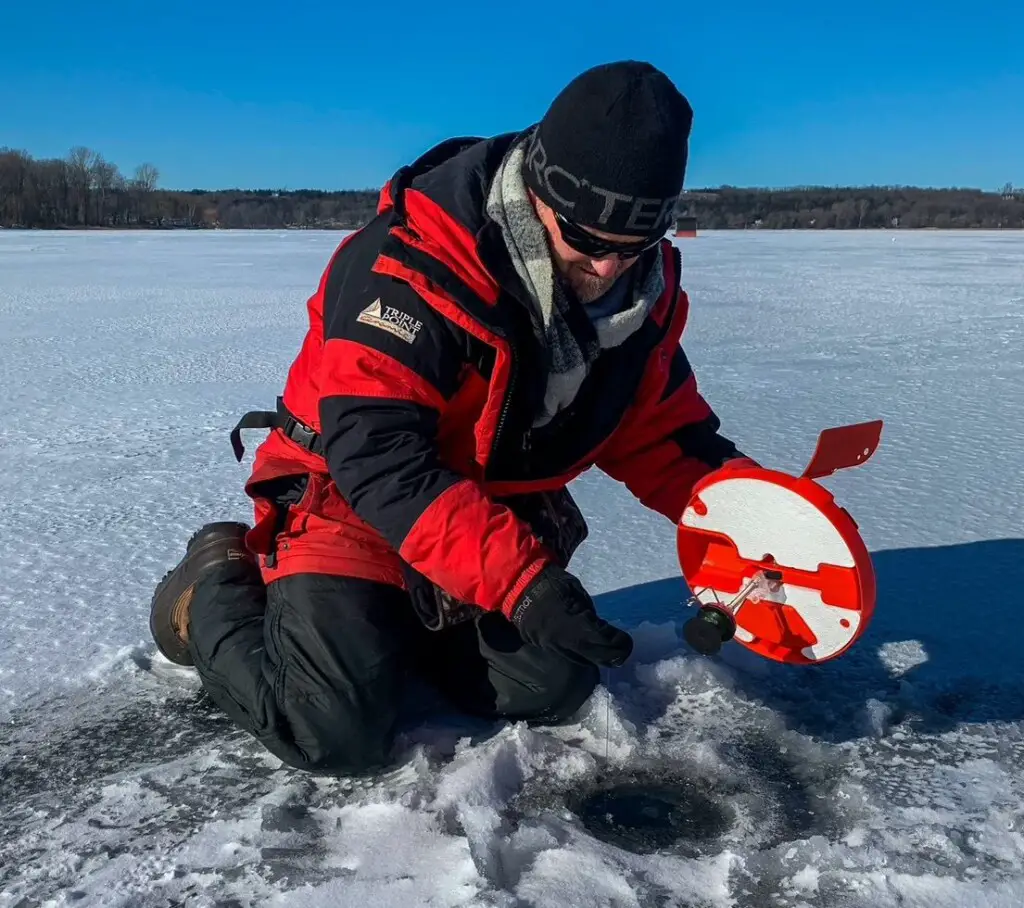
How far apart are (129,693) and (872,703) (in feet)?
4.38

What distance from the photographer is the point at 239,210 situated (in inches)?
2164

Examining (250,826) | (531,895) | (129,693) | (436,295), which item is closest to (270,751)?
(250,826)

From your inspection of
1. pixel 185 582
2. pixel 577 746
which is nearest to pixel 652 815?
pixel 577 746

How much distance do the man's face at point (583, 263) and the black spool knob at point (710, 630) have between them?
56cm

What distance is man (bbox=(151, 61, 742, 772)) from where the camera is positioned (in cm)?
145

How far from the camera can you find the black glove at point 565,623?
1.41 meters

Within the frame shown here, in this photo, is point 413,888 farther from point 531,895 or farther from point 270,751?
point 270,751

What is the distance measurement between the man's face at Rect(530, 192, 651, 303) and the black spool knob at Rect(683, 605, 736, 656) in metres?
0.56

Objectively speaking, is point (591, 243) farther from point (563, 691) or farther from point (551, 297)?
point (563, 691)

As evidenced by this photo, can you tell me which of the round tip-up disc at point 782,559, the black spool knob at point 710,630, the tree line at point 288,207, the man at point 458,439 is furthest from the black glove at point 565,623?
the tree line at point 288,207

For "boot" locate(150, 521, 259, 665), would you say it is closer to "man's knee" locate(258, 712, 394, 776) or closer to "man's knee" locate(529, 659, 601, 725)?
"man's knee" locate(258, 712, 394, 776)

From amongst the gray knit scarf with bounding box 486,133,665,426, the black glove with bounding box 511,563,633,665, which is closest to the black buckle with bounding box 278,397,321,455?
the gray knit scarf with bounding box 486,133,665,426

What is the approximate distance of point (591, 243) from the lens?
4.94ft

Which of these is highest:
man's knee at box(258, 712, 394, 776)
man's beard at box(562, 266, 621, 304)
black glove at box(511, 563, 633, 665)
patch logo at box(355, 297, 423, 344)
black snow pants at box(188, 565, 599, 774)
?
man's beard at box(562, 266, 621, 304)
